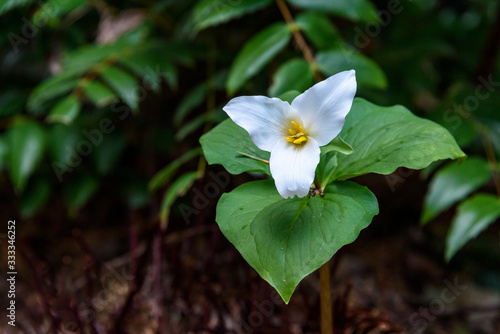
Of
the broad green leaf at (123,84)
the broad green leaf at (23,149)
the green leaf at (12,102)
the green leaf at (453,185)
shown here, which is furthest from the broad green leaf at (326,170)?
the green leaf at (12,102)

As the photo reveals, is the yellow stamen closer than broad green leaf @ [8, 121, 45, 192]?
Yes

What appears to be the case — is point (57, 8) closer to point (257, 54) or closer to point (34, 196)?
point (257, 54)

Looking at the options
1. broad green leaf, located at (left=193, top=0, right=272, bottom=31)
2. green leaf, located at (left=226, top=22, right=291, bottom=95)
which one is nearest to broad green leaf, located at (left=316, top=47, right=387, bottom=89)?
green leaf, located at (left=226, top=22, right=291, bottom=95)

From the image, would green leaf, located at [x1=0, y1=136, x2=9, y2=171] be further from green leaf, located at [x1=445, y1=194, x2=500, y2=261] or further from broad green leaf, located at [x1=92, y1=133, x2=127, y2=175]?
green leaf, located at [x1=445, y1=194, x2=500, y2=261]

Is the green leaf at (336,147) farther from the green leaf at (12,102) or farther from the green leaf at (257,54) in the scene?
the green leaf at (12,102)

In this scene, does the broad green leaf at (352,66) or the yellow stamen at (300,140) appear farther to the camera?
the broad green leaf at (352,66)

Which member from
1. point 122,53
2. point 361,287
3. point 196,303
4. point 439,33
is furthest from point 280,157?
point 439,33

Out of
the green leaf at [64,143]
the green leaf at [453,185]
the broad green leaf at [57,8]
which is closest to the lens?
the green leaf at [453,185]
